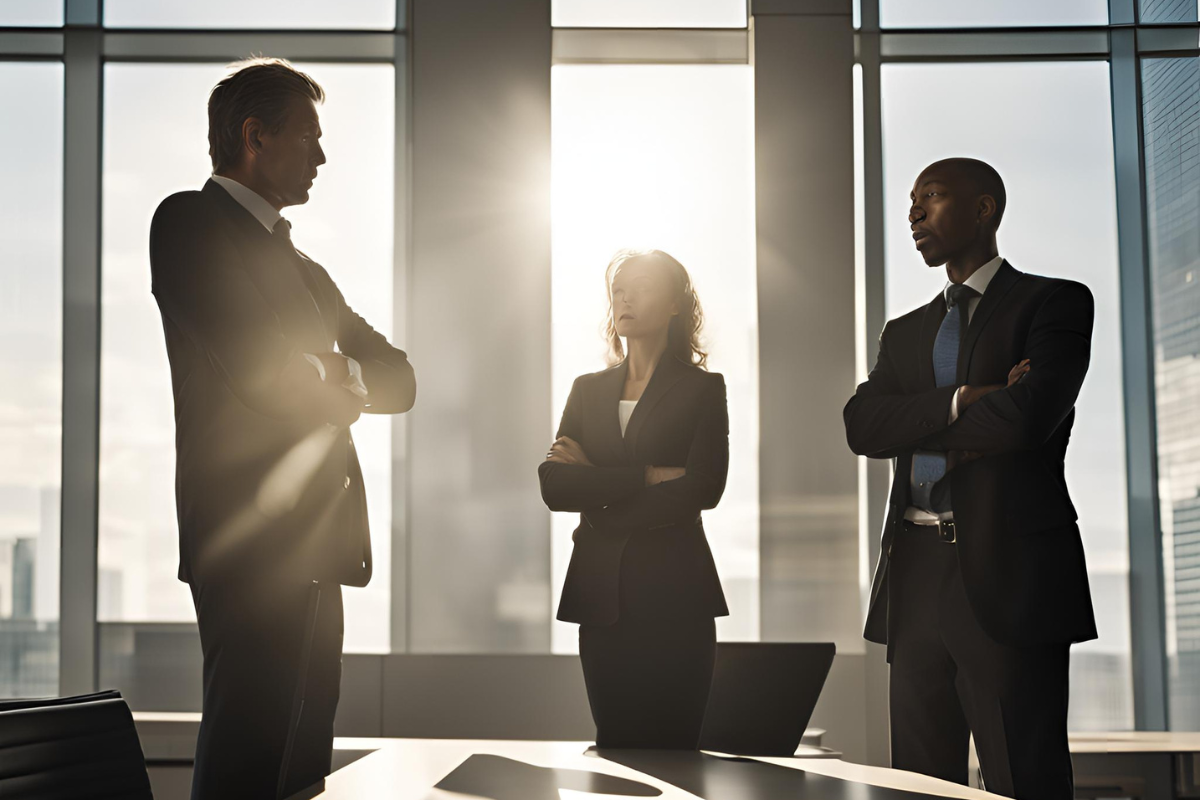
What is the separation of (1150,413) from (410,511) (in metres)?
3.42

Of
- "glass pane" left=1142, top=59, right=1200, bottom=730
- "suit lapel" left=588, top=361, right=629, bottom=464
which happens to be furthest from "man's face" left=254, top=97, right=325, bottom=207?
"glass pane" left=1142, top=59, right=1200, bottom=730

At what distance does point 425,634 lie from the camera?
470cm

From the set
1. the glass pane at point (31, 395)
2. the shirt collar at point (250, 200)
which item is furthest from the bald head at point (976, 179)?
the glass pane at point (31, 395)

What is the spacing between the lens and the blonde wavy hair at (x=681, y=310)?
3168 mm

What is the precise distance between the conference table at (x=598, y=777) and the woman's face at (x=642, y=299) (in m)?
1.58

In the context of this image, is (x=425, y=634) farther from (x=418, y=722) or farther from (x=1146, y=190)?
(x=1146, y=190)

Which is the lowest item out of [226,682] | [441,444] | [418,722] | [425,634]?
[418,722]

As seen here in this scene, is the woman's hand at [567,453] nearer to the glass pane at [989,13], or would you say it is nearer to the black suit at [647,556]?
the black suit at [647,556]

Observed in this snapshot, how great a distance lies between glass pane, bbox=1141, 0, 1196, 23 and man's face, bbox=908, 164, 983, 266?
3.09 metres

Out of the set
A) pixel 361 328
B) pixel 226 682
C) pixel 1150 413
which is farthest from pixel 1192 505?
pixel 226 682

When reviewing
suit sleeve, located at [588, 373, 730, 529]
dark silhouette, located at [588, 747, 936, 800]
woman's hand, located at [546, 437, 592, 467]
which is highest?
woman's hand, located at [546, 437, 592, 467]

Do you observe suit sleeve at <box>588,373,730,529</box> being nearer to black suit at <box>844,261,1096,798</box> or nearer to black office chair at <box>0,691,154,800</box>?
black suit at <box>844,261,1096,798</box>

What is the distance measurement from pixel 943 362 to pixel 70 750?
7.25 ft

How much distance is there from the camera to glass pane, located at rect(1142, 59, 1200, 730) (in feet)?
15.9
